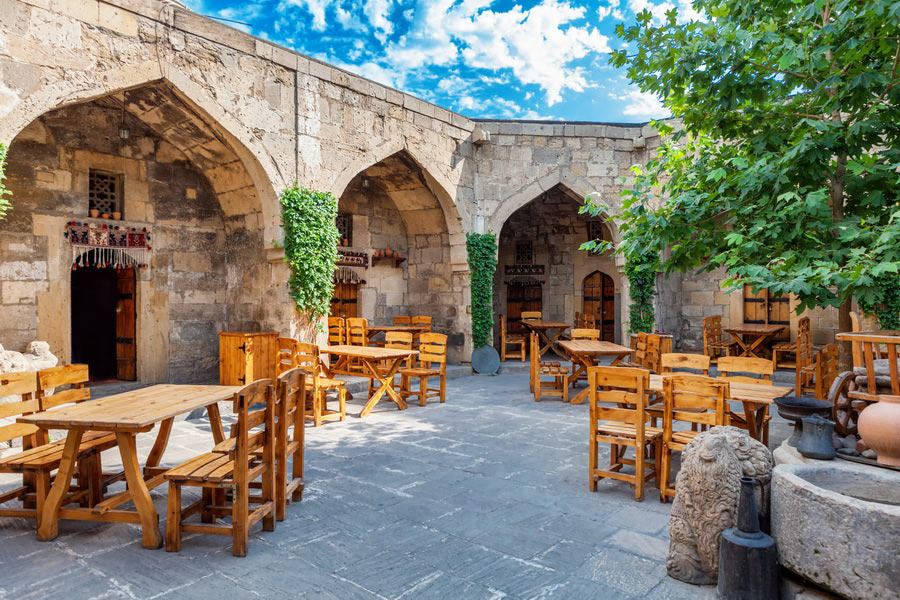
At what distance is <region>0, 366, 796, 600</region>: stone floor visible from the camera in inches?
95.1

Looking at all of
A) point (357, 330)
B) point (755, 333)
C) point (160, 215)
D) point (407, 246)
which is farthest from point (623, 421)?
point (407, 246)

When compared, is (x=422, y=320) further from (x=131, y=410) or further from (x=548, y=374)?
(x=131, y=410)

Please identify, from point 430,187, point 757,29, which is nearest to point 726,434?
point 757,29

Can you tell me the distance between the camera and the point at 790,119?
4.13 metres

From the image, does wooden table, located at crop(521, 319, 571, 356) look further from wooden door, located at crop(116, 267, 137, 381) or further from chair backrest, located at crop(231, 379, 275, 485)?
chair backrest, located at crop(231, 379, 275, 485)

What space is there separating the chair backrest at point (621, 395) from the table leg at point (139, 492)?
2589 mm

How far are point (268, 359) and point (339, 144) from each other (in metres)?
3.15

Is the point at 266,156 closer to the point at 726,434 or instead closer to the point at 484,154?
the point at 484,154

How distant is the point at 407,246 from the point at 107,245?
17.0 feet

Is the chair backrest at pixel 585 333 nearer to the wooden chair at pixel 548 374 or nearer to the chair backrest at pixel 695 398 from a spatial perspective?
the wooden chair at pixel 548 374

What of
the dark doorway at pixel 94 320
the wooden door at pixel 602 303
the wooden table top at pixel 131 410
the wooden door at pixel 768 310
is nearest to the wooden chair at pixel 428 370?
the wooden table top at pixel 131 410

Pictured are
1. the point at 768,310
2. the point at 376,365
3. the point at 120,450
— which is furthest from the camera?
the point at 768,310

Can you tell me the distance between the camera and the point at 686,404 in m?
3.45

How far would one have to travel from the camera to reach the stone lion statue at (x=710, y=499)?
2438mm
